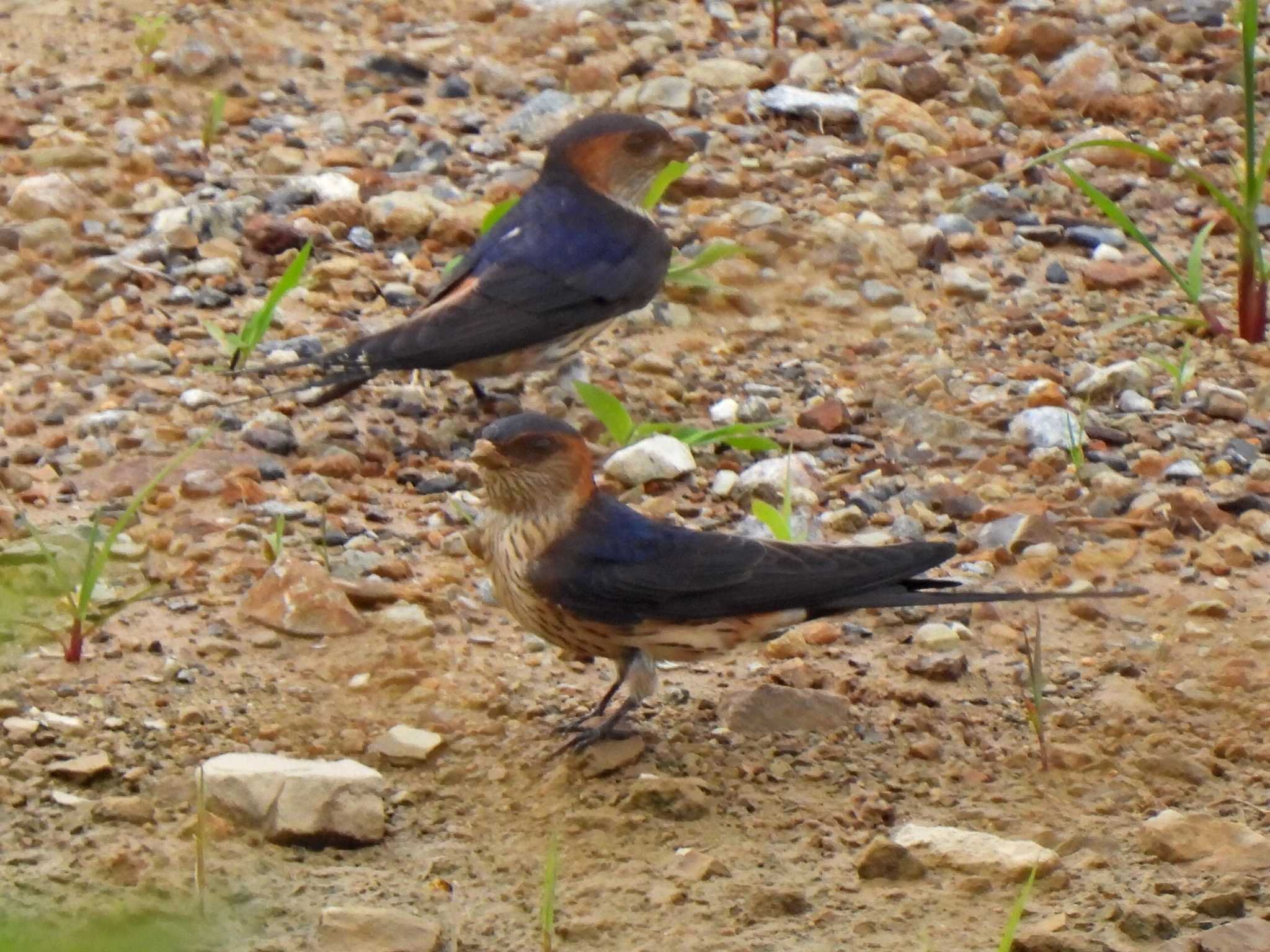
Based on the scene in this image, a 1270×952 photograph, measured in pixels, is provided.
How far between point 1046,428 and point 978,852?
216 centimetres

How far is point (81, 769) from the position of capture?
3521mm

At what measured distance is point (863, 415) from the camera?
543cm

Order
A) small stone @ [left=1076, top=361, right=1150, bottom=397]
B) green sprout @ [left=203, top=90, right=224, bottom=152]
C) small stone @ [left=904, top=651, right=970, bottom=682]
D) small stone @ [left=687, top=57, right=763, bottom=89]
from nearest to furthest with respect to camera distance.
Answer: small stone @ [left=904, top=651, right=970, bottom=682] → small stone @ [left=1076, top=361, right=1150, bottom=397] → green sprout @ [left=203, top=90, right=224, bottom=152] → small stone @ [left=687, top=57, right=763, bottom=89]

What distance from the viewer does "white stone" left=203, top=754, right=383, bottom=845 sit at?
132 inches

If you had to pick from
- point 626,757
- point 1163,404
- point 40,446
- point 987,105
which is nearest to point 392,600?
point 626,757

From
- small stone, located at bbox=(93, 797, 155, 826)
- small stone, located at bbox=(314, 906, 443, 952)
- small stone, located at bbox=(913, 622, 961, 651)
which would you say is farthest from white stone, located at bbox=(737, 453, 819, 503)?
small stone, located at bbox=(314, 906, 443, 952)

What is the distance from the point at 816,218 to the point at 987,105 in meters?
1.20

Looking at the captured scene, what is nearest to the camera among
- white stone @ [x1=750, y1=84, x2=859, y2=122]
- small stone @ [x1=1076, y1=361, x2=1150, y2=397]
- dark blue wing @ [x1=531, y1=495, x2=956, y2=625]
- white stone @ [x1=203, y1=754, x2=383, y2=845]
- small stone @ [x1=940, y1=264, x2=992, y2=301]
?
white stone @ [x1=203, y1=754, x2=383, y2=845]

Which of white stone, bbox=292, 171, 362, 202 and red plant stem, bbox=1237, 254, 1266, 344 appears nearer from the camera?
red plant stem, bbox=1237, 254, 1266, 344

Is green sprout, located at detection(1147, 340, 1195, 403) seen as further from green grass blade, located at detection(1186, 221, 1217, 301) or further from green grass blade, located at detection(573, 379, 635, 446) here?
green grass blade, located at detection(573, 379, 635, 446)

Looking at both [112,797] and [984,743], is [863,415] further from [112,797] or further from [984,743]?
[112,797]

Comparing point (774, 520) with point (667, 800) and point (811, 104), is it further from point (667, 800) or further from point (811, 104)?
point (811, 104)

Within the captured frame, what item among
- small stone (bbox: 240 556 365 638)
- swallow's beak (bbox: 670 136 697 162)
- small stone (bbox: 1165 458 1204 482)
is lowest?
small stone (bbox: 1165 458 1204 482)

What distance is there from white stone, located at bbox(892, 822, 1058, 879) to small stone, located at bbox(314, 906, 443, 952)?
0.85 metres
